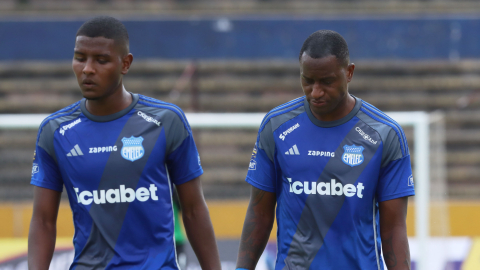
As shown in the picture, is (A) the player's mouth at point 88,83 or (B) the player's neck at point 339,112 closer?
(A) the player's mouth at point 88,83

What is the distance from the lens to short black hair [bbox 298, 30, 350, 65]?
2.30m

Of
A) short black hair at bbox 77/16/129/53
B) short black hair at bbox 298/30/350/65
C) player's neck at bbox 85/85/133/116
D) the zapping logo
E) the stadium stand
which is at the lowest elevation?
the zapping logo

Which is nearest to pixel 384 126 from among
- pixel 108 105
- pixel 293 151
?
pixel 293 151

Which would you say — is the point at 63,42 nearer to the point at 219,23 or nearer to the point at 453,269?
the point at 219,23

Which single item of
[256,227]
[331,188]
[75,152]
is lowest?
[256,227]

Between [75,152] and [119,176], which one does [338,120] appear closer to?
[119,176]

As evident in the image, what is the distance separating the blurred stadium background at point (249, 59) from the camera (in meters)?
9.08

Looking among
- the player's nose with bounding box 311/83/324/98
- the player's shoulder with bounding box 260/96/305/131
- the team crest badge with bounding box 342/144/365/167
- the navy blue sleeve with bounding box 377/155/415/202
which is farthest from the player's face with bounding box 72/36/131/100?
the navy blue sleeve with bounding box 377/155/415/202

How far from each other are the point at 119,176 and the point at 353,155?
3.25 ft

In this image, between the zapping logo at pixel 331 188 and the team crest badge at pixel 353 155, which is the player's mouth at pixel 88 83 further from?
the team crest badge at pixel 353 155

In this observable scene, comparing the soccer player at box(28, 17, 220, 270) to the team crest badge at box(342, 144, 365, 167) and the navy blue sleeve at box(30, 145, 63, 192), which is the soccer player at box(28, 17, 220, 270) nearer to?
the navy blue sleeve at box(30, 145, 63, 192)

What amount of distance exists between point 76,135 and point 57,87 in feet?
25.5

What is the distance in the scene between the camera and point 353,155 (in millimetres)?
2412

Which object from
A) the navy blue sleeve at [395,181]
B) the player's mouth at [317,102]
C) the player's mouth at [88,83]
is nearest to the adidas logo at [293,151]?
the player's mouth at [317,102]
